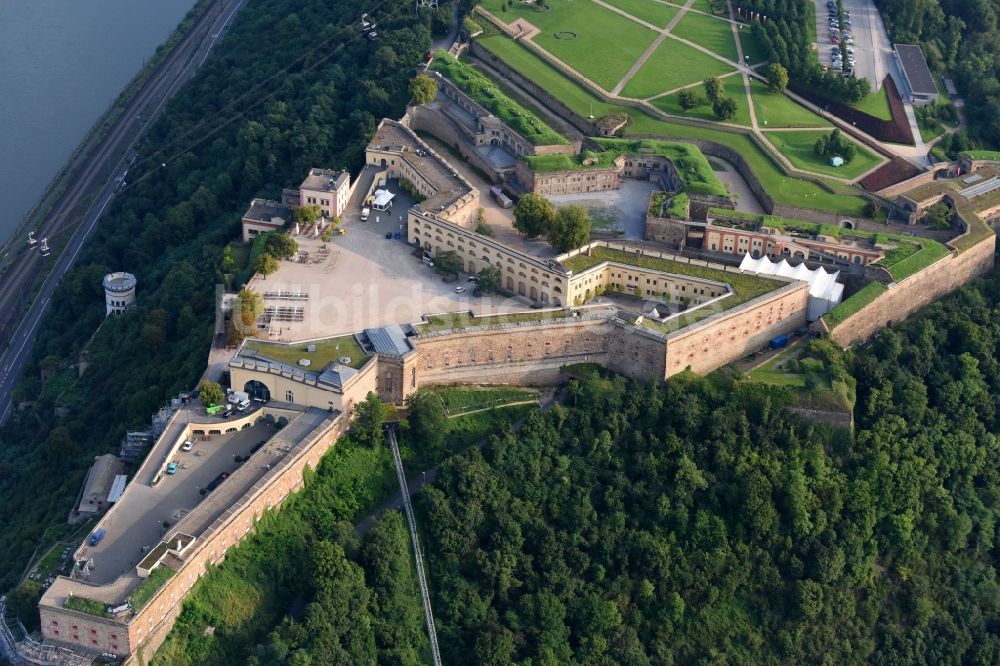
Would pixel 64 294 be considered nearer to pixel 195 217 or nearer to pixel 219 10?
pixel 195 217

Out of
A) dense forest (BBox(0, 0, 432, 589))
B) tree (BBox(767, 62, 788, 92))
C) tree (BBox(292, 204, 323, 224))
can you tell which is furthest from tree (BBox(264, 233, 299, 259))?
tree (BBox(767, 62, 788, 92))

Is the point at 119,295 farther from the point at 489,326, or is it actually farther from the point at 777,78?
the point at 777,78

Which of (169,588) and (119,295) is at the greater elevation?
(169,588)

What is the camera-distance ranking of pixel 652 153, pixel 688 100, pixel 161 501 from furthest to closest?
pixel 688 100 < pixel 652 153 < pixel 161 501

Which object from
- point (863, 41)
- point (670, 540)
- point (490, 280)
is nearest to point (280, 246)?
point (490, 280)

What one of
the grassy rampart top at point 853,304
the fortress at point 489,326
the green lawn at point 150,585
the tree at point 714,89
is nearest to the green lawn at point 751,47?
the tree at point 714,89

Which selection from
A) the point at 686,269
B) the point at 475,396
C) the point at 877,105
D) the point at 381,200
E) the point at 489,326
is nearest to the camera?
the point at 489,326

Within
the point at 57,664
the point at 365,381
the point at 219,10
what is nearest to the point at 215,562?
the point at 57,664

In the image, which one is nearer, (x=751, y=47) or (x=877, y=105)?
(x=877, y=105)
